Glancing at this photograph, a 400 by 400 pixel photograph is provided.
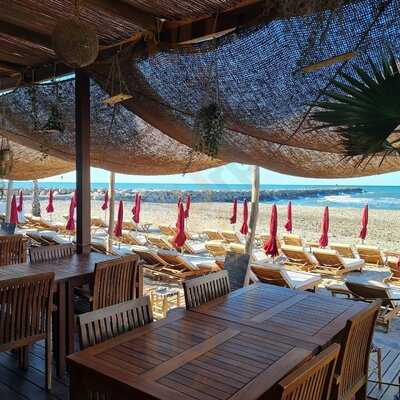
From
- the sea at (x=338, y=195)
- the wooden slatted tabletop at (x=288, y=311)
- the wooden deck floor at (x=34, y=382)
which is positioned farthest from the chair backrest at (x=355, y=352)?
the sea at (x=338, y=195)

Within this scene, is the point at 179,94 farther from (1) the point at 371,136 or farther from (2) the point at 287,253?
(2) the point at 287,253

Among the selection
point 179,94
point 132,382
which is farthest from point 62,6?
point 132,382

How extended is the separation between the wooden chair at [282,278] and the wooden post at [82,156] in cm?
271

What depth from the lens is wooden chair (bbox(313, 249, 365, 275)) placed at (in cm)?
809

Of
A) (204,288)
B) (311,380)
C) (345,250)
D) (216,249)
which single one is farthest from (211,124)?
(345,250)

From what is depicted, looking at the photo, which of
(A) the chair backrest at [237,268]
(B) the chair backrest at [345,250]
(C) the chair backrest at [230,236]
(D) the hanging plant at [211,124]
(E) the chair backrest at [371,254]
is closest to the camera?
(D) the hanging plant at [211,124]

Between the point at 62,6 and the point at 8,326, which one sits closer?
the point at 8,326

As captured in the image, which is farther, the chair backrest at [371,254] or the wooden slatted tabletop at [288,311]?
the chair backrest at [371,254]

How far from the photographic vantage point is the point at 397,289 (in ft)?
22.1

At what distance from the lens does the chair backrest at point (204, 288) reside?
265 centimetres

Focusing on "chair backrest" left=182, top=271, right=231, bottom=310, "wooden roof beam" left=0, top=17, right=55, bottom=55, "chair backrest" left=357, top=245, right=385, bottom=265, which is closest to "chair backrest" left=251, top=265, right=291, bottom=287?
"chair backrest" left=182, top=271, right=231, bottom=310

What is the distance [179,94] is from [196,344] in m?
2.26

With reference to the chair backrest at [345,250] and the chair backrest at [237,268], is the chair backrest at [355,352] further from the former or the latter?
the chair backrest at [345,250]

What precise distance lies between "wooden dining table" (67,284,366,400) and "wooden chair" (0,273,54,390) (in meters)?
0.86
